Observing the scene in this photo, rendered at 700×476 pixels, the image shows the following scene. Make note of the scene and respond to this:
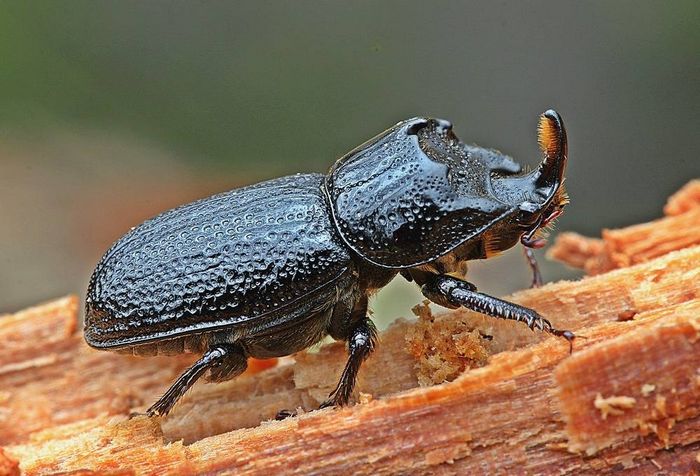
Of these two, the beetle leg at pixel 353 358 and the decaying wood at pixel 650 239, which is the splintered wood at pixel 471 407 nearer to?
the decaying wood at pixel 650 239

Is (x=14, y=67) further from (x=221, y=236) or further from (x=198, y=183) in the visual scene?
(x=221, y=236)

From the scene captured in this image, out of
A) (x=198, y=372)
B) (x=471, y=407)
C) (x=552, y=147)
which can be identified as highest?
(x=552, y=147)

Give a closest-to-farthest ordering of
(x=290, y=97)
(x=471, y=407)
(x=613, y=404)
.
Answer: (x=613, y=404), (x=471, y=407), (x=290, y=97)

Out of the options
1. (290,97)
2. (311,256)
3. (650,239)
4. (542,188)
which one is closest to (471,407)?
(311,256)

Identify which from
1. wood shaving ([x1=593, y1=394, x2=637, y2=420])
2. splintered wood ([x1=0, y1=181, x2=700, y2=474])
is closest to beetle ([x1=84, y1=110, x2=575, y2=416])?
splintered wood ([x1=0, y1=181, x2=700, y2=474])

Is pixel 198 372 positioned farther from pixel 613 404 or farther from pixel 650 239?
pixel 650 239

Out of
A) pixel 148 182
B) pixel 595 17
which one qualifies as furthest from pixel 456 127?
pixel 148 182
